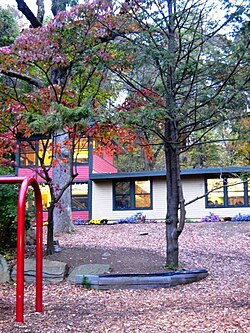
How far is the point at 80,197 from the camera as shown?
1978 centimetres

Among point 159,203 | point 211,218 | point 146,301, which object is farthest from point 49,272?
point 159,203

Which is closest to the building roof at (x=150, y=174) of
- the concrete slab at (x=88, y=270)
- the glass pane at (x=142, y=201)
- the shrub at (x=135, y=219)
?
the glass pane at (x=142, y=201)

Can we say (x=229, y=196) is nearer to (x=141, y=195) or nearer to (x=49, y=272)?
(x=141, y=195)

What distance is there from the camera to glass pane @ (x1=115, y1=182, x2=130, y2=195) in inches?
765

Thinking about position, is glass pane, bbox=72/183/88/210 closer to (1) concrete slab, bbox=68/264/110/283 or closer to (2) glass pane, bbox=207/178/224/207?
(2) glass pane, bbox=207/178/224/207

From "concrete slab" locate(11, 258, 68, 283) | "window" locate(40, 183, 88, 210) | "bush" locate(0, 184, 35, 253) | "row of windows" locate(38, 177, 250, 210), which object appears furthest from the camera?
"window" locate(40, 183, 88, 210)

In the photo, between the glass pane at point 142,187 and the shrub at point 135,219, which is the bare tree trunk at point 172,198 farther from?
the glass pane at point 142,187

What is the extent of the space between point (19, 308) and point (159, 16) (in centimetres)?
538

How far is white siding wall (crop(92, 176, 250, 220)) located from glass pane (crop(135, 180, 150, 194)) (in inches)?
14.1

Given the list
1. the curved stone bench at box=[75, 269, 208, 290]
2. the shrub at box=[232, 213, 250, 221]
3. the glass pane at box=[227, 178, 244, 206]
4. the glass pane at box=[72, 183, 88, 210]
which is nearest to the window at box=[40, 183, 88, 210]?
the glass pane at box=[72, 183, 88, 210]

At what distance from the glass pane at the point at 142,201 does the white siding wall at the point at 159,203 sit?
297 millimetres

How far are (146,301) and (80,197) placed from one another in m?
14.6

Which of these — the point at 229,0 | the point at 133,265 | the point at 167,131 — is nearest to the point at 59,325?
the point at 133,265

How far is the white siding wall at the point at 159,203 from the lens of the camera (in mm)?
18391
